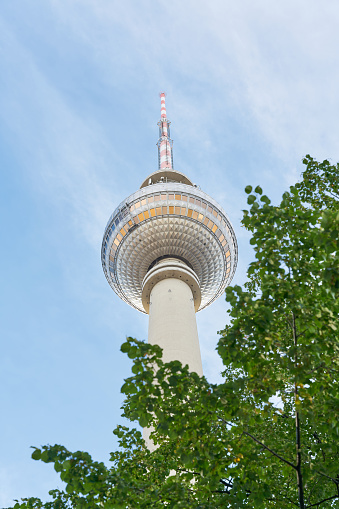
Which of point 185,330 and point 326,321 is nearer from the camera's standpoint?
point 326,321

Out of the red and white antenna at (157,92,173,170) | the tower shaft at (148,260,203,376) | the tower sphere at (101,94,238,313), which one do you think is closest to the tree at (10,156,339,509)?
the tower shaft at (148,260,203,376)

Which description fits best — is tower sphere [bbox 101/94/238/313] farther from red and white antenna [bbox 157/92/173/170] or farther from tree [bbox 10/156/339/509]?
tree [bbox 10/156/339/509]

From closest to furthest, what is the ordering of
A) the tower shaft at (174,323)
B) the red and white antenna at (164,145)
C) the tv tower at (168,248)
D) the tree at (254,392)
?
the tree at (254,392)
the tower shaft at (174,323)
the tv tower at (168,248)
the red and white antenna at (164,145)

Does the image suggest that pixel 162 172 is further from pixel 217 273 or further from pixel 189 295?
pixel 189 295

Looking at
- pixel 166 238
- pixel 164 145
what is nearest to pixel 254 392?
pixel 166 238

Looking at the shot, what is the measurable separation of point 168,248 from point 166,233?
1.36m

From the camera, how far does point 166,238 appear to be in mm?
37438

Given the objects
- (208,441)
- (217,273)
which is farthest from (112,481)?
(217,273)

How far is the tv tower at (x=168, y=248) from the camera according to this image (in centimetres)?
3472

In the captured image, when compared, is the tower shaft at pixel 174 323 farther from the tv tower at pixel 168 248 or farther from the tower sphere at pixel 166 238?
the tower sphere at pixel 166 238

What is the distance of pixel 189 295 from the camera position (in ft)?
111

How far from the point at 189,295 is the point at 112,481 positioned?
88.0 ft

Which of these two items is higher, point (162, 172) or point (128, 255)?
point (162, 172)

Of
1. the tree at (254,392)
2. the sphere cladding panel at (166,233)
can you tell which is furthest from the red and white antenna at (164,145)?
the tree at (254,392)
